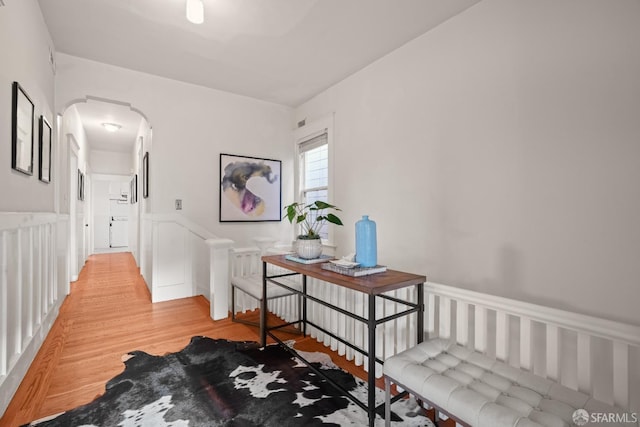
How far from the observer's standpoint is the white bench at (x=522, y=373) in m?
0.98

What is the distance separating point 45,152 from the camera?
8.21 feet

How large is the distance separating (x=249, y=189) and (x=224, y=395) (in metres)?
2.78

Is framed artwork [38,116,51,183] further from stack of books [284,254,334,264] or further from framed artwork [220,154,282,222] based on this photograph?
stack of books [284,254,334,264]

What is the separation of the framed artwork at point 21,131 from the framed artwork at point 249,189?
78.2 inches

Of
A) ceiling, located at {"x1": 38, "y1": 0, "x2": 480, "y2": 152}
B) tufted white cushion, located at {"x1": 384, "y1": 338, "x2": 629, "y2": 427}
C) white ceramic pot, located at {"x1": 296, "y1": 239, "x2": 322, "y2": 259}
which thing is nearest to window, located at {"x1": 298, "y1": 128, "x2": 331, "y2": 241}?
ceiling, located at {"x1": 38, "y1": 0, "x2": 480, "y2": 152}

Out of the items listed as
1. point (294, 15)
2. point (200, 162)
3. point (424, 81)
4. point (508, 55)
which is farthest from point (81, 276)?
point (508, 55)

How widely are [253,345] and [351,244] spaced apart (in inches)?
58.8

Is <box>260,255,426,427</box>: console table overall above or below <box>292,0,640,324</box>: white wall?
below

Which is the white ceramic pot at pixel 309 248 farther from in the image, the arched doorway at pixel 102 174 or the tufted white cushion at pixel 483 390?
the arched doorway at pixel 102 174

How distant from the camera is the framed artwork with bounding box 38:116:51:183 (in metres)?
2.35

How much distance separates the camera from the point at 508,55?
1905 millimetres

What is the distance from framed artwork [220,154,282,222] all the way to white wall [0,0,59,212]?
5.79 feet

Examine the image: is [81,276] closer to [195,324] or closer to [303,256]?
[195,324]

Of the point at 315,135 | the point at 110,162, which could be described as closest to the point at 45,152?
the point at 315,135
